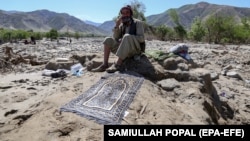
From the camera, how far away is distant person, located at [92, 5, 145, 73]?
6.08m

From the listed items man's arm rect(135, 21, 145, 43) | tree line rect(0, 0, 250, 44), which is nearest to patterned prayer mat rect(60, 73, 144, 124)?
man's arm rect(135, 21, 145, 43)

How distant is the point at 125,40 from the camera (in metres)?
6.06

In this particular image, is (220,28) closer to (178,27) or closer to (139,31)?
(178,27)

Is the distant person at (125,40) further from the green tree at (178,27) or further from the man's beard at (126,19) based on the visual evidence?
the green tree at (178,27)

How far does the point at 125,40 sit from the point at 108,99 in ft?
5.21

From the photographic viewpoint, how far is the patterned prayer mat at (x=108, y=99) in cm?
437

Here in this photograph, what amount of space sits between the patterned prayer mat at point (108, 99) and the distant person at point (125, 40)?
503mm

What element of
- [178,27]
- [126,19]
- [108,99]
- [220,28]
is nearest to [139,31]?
[126,19]

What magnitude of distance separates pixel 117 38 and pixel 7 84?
2675 mm

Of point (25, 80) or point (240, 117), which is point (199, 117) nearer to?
point (240, 117)

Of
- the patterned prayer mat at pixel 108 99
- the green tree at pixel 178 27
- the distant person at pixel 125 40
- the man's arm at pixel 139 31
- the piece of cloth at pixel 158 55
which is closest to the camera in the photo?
the patterned prayer mat at pixel 108 99

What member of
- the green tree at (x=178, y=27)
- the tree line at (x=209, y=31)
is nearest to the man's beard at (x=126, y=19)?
the tree line at (x=209, y=31)

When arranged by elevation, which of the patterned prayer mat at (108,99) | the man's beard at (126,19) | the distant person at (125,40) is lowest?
the patterned prayer mat at (108,99)

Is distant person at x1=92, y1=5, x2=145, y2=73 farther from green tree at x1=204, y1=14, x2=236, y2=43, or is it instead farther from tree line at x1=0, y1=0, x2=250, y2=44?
green tree at x1=204, y1=14, x2=236, y2=43
